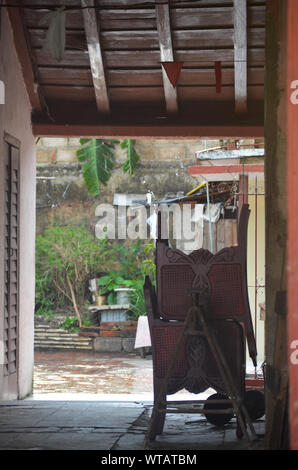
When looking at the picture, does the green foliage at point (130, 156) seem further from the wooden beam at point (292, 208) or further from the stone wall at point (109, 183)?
the wooden beam at point (292, 208)

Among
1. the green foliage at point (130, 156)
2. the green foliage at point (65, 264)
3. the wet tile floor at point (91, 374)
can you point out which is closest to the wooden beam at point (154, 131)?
the wet tile floor at point (91, 374)

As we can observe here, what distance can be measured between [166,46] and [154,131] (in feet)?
3.53

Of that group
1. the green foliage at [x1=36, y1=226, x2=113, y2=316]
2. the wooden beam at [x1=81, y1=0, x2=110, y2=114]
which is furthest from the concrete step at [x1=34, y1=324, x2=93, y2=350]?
the wooden beam at [x1=81, y1=0, x2=110, y2=114]

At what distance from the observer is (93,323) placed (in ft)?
45.0

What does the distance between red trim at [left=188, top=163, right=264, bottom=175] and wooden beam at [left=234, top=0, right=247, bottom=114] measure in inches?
96.0

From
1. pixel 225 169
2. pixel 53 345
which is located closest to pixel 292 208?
pixel 225 169

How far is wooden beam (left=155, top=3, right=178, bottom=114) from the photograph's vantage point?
21.7 feet

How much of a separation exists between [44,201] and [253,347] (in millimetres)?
11220

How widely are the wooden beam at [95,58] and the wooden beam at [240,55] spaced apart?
53.3 inches

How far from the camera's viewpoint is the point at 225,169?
406 inches

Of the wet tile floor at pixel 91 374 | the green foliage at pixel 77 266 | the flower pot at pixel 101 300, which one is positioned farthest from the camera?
the green foliage at pixel 77 266

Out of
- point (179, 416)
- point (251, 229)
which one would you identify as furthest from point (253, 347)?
point (251, 229)

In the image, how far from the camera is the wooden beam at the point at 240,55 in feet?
21.5

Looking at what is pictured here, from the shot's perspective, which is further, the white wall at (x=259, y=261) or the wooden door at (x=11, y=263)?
the white wall at (x=259, y=261)
